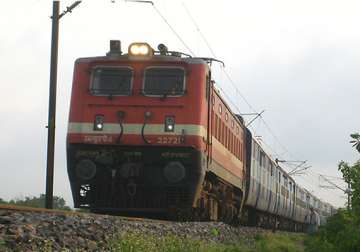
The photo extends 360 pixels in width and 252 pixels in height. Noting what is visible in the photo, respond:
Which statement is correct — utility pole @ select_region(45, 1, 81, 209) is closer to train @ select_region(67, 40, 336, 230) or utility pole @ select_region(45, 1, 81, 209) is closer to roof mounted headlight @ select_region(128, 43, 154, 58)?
train @ select_region(67, 40, 336, 230)

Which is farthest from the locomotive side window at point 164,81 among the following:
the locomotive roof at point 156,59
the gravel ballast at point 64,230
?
the gravel ballast at point 64,230

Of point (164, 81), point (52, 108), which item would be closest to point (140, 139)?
point (164, 81)

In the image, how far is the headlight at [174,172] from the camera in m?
13.3

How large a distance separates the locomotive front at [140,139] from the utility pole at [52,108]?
2.38 metres

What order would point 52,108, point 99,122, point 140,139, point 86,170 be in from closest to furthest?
point 86,170 < point 140,139 < point 99,122 < point 52,108

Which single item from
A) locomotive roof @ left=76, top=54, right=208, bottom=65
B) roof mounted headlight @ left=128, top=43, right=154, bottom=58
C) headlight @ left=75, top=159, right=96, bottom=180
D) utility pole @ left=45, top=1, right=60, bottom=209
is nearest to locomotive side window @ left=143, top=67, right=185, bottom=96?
locomotive roof @ left=76, top=54, right=208, bottom=65

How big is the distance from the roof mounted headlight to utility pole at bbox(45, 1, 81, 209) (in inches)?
133

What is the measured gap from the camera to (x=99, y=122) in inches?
541

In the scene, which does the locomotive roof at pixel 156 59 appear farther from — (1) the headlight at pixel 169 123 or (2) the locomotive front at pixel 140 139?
(1) the headlight at pixel 169 123

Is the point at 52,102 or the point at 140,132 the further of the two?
the point at 52,102

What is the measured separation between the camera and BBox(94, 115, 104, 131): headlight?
13719 mm

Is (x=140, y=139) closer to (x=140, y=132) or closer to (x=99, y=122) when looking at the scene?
(x=140, y=132)

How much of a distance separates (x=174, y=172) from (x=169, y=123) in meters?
1.07

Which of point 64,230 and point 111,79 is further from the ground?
point 111,79
